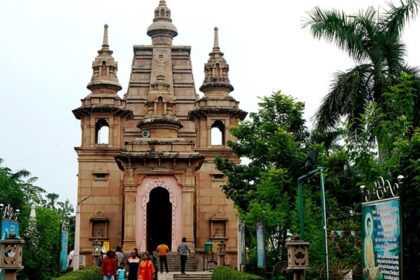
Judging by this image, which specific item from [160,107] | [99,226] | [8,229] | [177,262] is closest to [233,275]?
[8,229]

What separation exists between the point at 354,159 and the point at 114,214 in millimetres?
24111

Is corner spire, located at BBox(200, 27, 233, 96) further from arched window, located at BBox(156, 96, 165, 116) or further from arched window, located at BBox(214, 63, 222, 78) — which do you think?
arched window, located at BBox(156, 96, 165, 116)

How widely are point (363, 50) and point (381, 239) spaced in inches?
475

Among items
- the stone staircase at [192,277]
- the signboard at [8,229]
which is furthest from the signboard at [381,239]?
the stone staircase at [192,277]

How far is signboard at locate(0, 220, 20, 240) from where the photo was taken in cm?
1531

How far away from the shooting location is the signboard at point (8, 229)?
50.2 ft

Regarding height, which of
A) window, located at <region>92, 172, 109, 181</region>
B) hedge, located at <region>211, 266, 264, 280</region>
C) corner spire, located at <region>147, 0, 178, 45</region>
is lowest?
hedge, located at <region>211, 266, 264, 280</region>

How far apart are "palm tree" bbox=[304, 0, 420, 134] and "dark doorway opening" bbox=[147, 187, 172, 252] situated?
19.0 meters

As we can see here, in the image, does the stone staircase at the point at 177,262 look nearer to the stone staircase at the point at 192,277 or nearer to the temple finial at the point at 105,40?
the stone staircase at the point at 192,277

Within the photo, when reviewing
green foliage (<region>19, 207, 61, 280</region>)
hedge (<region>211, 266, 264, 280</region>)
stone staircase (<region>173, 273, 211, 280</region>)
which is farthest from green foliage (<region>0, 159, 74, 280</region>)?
hedge (<region>211, 266, 264, 280</region>)

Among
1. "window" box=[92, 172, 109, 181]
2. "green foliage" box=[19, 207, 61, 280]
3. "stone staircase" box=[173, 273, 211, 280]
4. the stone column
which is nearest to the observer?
"stone staircase" box=[173, 273, 211, 280]

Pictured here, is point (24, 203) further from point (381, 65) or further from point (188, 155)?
point (381, 65)

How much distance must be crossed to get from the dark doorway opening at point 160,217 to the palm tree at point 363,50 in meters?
19.0

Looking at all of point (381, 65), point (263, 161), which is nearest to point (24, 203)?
point (263, 161)
